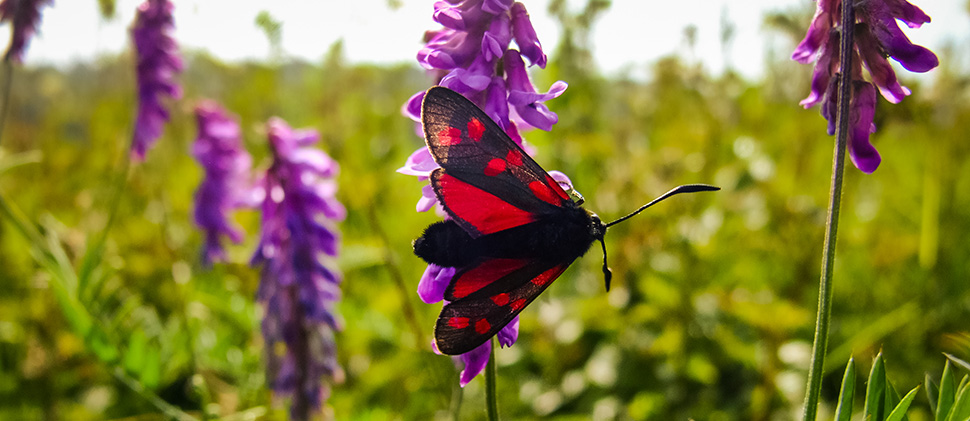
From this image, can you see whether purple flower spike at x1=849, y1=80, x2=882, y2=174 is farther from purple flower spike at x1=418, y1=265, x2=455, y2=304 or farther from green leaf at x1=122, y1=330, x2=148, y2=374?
green leaf at x1=122, y1=330, x2=148, y2=374

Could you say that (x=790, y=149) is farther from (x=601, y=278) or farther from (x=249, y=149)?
(x=249, y=149)

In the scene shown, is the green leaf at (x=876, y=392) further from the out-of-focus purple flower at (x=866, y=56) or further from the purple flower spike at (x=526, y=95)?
the purple flower spike at (x=526, y=95)

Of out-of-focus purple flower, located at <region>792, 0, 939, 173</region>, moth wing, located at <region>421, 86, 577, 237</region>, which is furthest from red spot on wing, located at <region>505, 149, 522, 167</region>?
out-of-focus purple flower, located at <region>792, 0, 939, 173</region>

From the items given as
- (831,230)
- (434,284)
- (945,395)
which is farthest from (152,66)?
(945,395)

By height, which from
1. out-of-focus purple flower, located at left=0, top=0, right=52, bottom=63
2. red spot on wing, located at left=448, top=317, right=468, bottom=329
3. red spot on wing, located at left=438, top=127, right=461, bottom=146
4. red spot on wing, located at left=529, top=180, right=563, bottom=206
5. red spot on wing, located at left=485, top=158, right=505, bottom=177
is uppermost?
out-of-focus purple flower, located at left=0, top=0, right=52, bottom=63

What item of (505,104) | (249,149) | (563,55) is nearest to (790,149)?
(563,55)

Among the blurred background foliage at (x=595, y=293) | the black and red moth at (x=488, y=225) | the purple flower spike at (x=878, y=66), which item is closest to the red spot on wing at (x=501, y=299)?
the black and red moth at (x=488, y=225)
